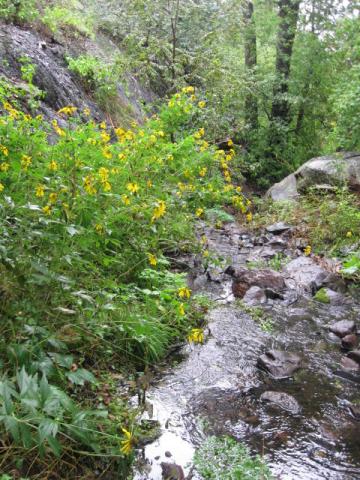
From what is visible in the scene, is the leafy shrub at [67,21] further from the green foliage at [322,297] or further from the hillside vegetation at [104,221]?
the green foliage at [322,297]

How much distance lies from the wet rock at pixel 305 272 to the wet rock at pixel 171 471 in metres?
3.63

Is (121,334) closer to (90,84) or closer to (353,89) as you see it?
(90,84)

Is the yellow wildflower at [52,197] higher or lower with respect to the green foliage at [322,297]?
higher

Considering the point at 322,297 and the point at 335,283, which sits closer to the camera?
the point at 322,297

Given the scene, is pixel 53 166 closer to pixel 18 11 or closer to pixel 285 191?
pixel 18 11

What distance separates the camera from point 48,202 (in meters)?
2.84

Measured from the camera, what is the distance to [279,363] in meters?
3.62

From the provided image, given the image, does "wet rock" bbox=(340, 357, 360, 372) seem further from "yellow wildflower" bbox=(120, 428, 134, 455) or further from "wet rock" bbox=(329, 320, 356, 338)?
"yellow wildflower" bbox=(120, 428, 134, 455)

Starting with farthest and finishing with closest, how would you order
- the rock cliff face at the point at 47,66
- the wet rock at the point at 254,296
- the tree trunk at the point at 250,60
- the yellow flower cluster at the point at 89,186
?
the tree trunk at the point at 250,60
the rock cliff face at the point at 47,66
the wet rock at the point at 254,296
the yellow flower cluster at the point at 89,186

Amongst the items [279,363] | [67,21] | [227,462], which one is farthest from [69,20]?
[227,462]

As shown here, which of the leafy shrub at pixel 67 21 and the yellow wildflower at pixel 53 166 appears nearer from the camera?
the yellow wildflower at pixel 53 166

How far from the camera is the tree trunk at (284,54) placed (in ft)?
40.1

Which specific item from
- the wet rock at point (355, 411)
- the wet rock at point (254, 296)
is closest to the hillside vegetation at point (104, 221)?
the wet rock at point (254, 296)

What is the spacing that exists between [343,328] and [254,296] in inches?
41.4
